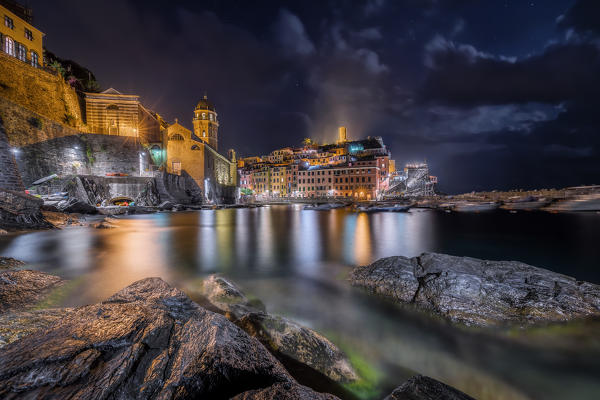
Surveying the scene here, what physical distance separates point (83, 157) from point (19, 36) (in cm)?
1421

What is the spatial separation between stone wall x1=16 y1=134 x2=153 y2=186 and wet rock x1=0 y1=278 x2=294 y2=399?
29.8 m

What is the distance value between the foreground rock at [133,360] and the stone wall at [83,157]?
29.8 m

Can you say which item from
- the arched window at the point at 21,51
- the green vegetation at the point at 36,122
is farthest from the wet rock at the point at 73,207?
the arched window at the point at 21,51

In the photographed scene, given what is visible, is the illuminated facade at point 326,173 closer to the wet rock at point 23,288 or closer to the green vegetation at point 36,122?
the green vegetation at point 36,122

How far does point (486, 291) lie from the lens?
163 inches

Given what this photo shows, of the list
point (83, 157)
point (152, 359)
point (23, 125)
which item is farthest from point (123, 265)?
point (83, 157)

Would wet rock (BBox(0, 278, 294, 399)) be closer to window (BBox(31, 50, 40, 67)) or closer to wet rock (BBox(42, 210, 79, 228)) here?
wet rock (BBox(42, 210, 79, 228))

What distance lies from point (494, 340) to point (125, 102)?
1894 inches

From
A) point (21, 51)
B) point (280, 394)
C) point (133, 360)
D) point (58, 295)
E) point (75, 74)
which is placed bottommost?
point (58, 295)

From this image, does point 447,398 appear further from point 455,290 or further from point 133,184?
point 133,184

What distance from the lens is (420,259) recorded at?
539cm

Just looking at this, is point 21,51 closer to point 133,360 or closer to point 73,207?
point 73,207

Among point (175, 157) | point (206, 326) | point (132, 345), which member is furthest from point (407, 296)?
point (175, 157)

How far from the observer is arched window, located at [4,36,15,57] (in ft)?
78.2
